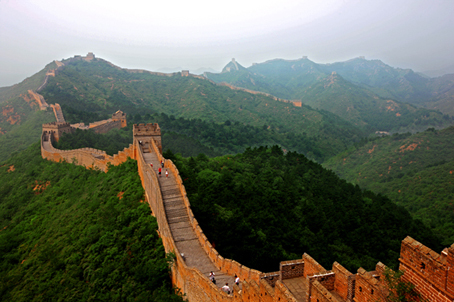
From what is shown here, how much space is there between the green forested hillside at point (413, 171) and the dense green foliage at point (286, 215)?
12190 millimetres

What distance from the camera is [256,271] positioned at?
12.0 meters

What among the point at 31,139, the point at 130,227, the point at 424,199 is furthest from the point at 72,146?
the point at 424,199

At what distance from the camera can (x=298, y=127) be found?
116875 millimetres

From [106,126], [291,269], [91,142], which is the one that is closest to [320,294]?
[291,269]

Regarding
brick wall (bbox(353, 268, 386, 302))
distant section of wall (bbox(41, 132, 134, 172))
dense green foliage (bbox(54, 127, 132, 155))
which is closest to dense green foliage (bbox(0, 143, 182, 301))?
distant section of wall (bbox(41, 132, 134, 172))

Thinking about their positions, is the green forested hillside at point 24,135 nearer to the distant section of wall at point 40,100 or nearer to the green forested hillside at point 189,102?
the distant section of wall at point 40,100

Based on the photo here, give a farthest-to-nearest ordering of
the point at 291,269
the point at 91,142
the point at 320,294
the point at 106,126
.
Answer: the point at 106,126
the point at 91,142
the point at 291,269
the point at 320,294

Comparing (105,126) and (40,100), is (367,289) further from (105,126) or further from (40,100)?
(40,100)

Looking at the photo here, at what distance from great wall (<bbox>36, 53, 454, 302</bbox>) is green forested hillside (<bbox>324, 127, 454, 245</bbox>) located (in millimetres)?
35158

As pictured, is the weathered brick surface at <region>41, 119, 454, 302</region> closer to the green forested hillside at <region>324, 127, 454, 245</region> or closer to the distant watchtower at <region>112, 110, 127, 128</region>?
the green forested hillside at <region>324, 127, 454, 245</region>

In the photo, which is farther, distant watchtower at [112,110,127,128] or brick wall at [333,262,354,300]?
distant watchtower at [112,110,127,128]

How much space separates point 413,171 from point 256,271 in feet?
210

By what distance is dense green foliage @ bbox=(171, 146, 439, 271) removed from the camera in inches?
766

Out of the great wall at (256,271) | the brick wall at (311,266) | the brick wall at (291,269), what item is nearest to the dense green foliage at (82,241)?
the great wall at (256,271)
